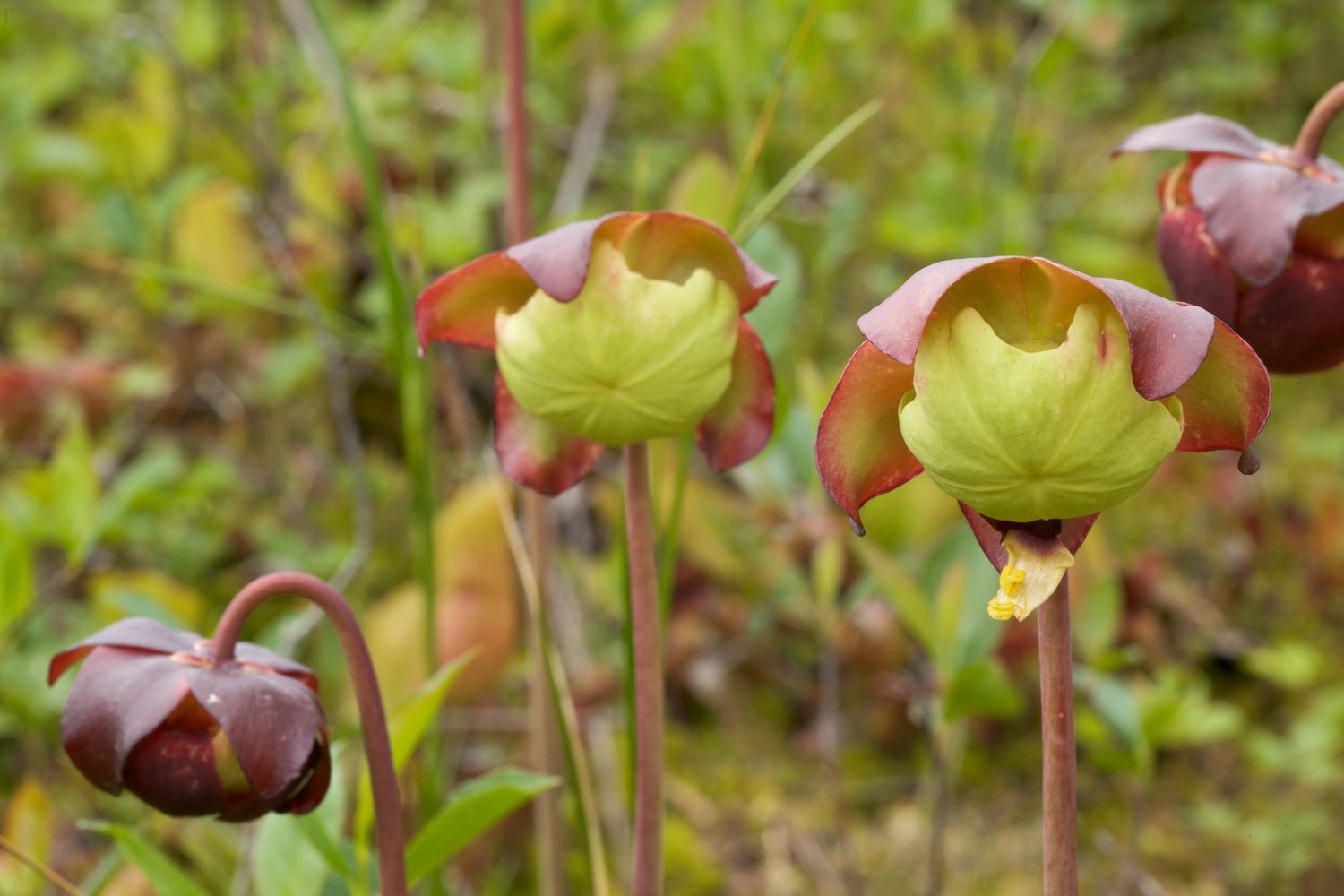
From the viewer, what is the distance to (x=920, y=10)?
65.5 inches

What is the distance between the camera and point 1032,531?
460mm

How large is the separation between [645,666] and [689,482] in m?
0.85

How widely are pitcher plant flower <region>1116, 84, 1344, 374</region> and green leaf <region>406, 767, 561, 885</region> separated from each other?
37 cm

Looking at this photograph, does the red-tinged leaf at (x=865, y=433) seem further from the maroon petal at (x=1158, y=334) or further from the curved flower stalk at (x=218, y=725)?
the curved flower stalk at (x=218, y=725)

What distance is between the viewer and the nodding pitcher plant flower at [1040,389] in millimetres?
412

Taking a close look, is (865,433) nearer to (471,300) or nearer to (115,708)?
(471,300)

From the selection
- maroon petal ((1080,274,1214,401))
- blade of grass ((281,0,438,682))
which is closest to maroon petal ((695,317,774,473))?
maroon petal ((1080,274,1214,401))

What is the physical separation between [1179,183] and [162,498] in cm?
101

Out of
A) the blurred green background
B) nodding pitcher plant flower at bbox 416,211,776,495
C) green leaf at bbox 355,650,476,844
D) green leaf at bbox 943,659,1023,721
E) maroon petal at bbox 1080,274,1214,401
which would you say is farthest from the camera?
the blurred green background

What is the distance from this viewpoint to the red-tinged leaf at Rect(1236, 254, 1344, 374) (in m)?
→ 0.58

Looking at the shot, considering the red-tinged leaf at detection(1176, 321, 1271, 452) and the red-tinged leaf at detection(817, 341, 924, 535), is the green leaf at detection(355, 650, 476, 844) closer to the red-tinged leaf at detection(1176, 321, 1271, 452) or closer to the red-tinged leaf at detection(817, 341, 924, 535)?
the red-tinged leaf at detection(817, 341, 924, 535)

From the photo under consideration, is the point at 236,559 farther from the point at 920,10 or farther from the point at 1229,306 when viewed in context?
the point at 1229,306

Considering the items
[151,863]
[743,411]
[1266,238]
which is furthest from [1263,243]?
[151,863]

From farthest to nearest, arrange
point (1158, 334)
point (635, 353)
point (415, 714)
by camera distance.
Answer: point (415, 714), point (635, 353), point (1158, 334)
